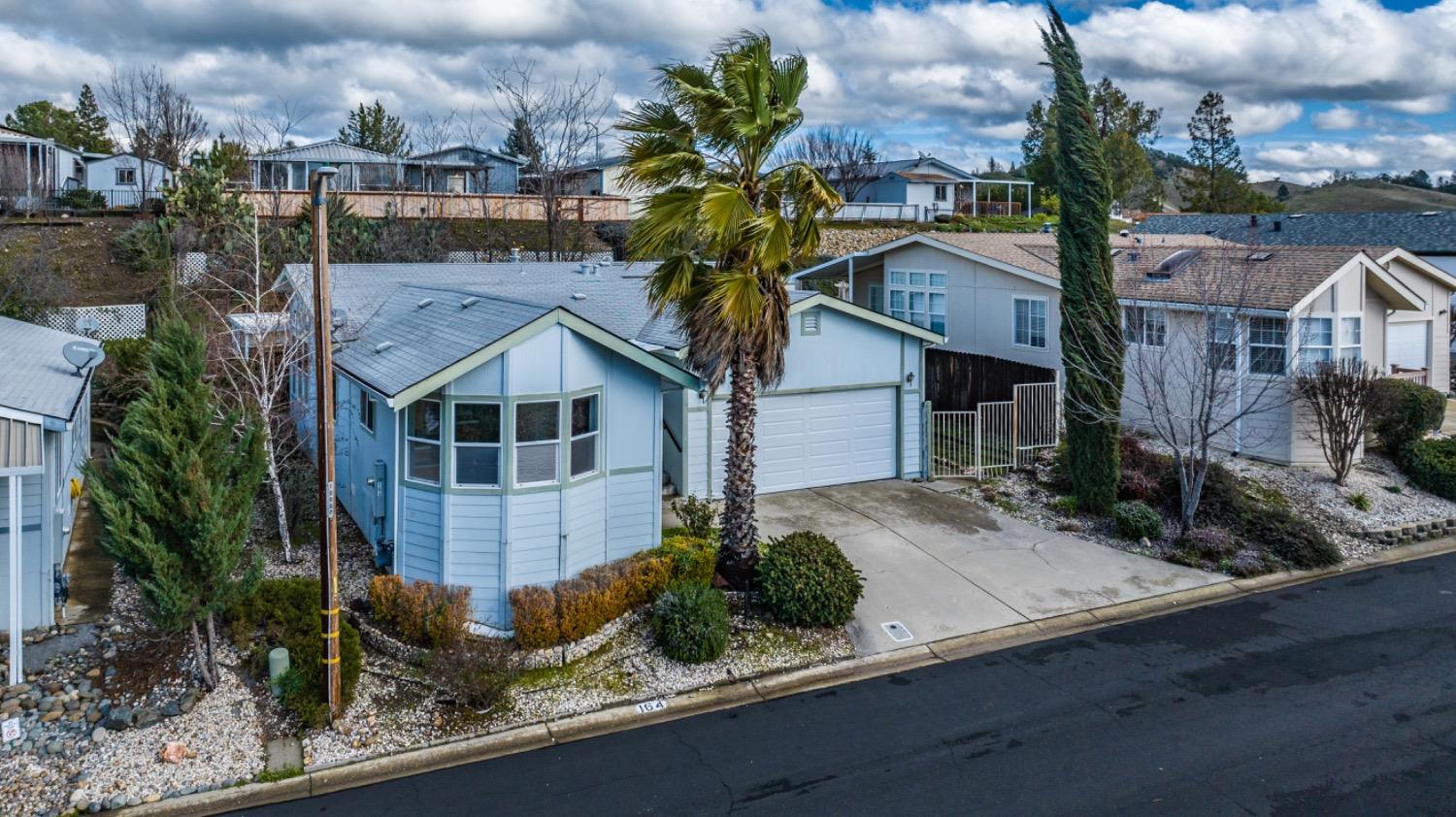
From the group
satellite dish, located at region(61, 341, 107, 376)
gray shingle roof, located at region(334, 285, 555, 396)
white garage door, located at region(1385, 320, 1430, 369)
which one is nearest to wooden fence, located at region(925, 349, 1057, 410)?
white garage door, located at region(1385, 320, 1430, 369)

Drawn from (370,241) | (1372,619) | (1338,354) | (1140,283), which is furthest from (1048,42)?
(370,241)

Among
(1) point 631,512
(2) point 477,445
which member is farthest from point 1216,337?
(2) point 477,445

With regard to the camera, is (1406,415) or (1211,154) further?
(1211,154)

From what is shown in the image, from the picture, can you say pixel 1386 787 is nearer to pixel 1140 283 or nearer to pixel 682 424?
pixel 682 424

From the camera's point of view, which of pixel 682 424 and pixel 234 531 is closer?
pixel 234 531

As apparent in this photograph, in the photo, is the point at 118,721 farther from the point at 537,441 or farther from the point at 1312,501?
the point at 1312,501

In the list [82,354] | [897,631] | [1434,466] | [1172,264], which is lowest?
[897,631]
